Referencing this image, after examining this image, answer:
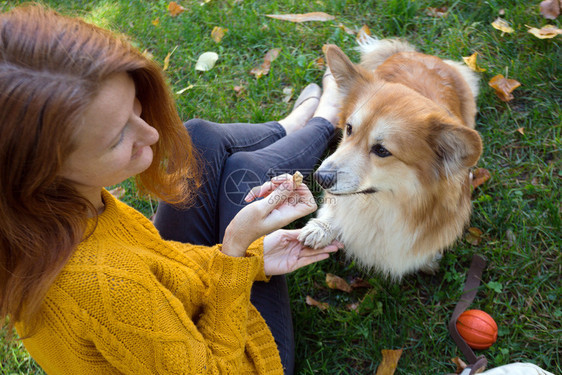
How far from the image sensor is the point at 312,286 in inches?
94.3

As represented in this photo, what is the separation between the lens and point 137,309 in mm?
1217

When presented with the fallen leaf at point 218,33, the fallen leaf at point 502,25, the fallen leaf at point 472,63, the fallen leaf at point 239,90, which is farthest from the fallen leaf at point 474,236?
the fallen leaf at point 218,33

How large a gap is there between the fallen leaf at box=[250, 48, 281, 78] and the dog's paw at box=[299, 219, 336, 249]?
1571 mm

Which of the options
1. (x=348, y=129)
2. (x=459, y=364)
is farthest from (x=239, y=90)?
(x=459, y=364)

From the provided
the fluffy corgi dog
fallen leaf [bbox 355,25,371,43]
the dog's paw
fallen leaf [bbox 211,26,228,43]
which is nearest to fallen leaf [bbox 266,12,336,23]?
fallen leaf [bbox 355,25,371,43]

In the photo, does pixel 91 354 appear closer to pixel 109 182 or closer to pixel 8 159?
pixel 109 182

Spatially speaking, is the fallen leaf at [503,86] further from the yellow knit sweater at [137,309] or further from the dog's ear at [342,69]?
the yellow knit sweater at [137,309]

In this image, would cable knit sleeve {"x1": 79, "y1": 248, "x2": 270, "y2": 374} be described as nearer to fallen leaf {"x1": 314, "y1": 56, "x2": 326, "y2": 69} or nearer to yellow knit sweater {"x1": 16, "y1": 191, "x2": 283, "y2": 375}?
yellow knit sweater {"x1": 16, "y1": 191, "x2": 283, "y2": 375}

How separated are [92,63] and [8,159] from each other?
1.06 feet

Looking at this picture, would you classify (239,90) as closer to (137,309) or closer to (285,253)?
(285,253)

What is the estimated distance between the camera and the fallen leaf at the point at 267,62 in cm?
332

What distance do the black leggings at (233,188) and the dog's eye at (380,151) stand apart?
1.88ft

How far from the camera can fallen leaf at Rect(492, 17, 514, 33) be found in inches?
115

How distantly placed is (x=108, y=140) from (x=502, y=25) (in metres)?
2.95
